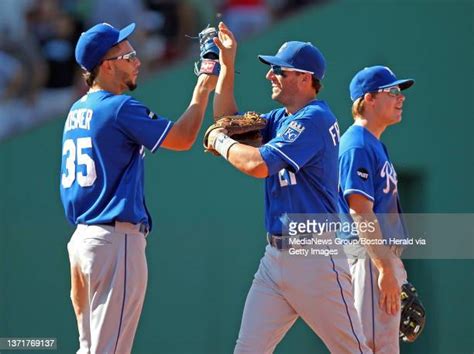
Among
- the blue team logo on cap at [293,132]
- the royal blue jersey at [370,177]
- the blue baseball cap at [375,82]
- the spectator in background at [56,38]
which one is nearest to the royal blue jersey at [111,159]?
the blue team logo on cap at [293,132]

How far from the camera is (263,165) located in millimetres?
4770

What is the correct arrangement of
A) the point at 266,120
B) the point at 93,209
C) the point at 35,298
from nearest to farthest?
the point at 93,209 → the point at 266,120 → the point at 35,298

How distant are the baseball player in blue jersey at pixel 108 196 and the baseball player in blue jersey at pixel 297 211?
41 centimetres

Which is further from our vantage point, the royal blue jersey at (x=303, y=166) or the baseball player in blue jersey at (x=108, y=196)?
the royal blue jersey at (x=303, y=166)

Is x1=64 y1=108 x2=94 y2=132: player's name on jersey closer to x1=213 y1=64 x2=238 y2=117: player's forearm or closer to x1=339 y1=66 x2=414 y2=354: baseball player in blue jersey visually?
x1=213 y1=64 x2=238 y2=117: player's forearm

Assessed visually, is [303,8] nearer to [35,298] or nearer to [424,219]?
[424,219]

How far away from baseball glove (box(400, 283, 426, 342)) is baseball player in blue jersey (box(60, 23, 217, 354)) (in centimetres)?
175

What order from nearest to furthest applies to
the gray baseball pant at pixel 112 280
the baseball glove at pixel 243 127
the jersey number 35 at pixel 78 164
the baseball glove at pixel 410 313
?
the gray baseball pant at pixel 112 280 < the jersey number 35 at pixel 78 164 < the baseball glove at pixel 243 127 < the baseball glove at pixel 410 313

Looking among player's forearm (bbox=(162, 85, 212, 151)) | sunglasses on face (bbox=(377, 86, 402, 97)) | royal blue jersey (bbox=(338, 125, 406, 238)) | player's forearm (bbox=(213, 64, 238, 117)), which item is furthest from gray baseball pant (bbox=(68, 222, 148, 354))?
sunglasses on face (bbox=(377, 86, 402, 97))

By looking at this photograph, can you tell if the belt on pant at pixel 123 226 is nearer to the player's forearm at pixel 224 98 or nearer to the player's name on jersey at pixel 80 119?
the player's name on jersey at pixel 80 119

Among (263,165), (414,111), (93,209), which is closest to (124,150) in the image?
(93,209)

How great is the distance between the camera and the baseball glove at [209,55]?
513 cm

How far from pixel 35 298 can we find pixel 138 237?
3746 millimetres

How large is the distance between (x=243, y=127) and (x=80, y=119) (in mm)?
846
